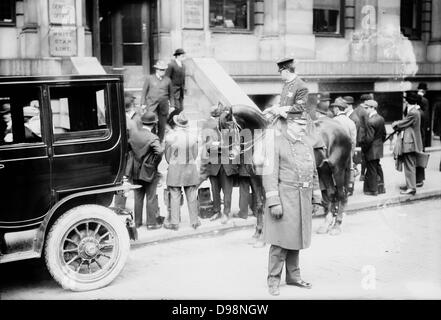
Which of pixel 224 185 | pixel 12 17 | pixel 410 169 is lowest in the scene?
pixel 410 169

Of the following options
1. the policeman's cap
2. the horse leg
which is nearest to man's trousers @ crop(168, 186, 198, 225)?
the horse leg

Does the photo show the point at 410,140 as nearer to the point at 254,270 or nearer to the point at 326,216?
the point at 326,216

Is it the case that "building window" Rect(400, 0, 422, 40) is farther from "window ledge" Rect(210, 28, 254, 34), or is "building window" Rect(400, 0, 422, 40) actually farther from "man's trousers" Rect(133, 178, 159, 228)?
"man's trousers" Rect(133, 178, 159, 228)

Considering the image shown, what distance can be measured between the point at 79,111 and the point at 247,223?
431 centimetres

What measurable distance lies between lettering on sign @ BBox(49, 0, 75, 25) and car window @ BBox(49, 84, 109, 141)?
26.7 feet

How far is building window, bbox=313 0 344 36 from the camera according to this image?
19.9 meters

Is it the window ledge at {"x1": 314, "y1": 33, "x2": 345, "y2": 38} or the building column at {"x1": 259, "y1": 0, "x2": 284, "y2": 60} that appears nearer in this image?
the building column at {"x1": 259, "y1": 0, "x2": 284, "y2": 60}

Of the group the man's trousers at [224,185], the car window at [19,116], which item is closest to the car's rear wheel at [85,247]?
the car window at [19,116]

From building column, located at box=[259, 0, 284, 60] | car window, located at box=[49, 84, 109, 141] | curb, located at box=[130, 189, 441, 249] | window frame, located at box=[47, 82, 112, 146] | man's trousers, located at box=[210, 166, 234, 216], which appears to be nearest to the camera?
window frame, located at box=[47, 82, 112, 146]

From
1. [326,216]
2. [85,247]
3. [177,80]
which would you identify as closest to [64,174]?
[85,247]

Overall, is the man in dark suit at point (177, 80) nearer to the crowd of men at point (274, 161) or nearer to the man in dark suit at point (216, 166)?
the crowd of men at point (274, 161)

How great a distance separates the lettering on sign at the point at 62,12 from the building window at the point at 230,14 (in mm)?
4558

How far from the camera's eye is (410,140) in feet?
43.5
